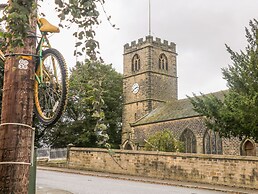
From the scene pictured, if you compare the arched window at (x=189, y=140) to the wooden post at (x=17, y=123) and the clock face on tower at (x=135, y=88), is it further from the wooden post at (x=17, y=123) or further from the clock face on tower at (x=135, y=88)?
the wooden post at (x=17, y=123)

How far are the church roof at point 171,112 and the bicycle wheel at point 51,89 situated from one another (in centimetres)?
2768

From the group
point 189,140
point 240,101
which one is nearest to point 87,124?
point 189,140

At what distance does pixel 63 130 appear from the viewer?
136 feet

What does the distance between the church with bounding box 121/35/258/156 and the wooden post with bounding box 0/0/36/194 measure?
2820 centimetres

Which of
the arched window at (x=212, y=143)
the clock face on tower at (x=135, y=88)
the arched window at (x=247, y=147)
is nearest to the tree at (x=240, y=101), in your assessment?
the arched window at (x=247, y=147)

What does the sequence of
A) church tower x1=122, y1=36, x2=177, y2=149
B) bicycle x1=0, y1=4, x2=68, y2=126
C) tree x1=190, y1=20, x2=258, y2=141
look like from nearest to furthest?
bicycle x1=0, y1=4, x2=68, y2=126 < tree x1=190, y1=20, x2=258, y2=141 < church tower x1=122, y1=36, x2=177, y2=149

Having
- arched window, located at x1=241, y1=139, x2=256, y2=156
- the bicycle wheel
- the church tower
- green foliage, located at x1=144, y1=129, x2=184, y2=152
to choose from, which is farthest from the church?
the bicycle wheel

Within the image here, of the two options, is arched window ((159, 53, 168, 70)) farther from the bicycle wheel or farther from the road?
the bicycle wheel

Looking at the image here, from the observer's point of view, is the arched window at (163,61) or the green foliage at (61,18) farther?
the arched window at (163,61)

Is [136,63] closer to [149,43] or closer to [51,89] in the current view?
[149,43]

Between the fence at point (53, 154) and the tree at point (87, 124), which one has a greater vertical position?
the tree at point (87, 124)

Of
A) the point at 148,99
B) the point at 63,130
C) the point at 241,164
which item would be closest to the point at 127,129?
the point at 148,99

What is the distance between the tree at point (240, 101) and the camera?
15.5m

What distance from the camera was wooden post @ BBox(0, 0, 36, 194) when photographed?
278 centimetres
